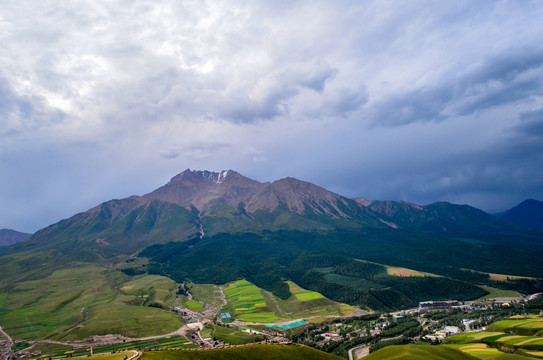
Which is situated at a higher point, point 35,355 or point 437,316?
point 35,355

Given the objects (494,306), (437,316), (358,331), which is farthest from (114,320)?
(494,306)

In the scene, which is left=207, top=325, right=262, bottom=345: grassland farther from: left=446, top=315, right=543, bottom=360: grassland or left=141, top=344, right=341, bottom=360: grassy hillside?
left=446, top=315, right=543, bottom=360: grassland

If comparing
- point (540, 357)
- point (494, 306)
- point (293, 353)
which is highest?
point (293, 353)

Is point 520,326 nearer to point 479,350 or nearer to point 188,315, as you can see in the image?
point 479,350

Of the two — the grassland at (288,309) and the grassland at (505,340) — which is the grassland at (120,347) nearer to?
the grassland at (288,309)

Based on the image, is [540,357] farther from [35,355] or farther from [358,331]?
[35,355]
